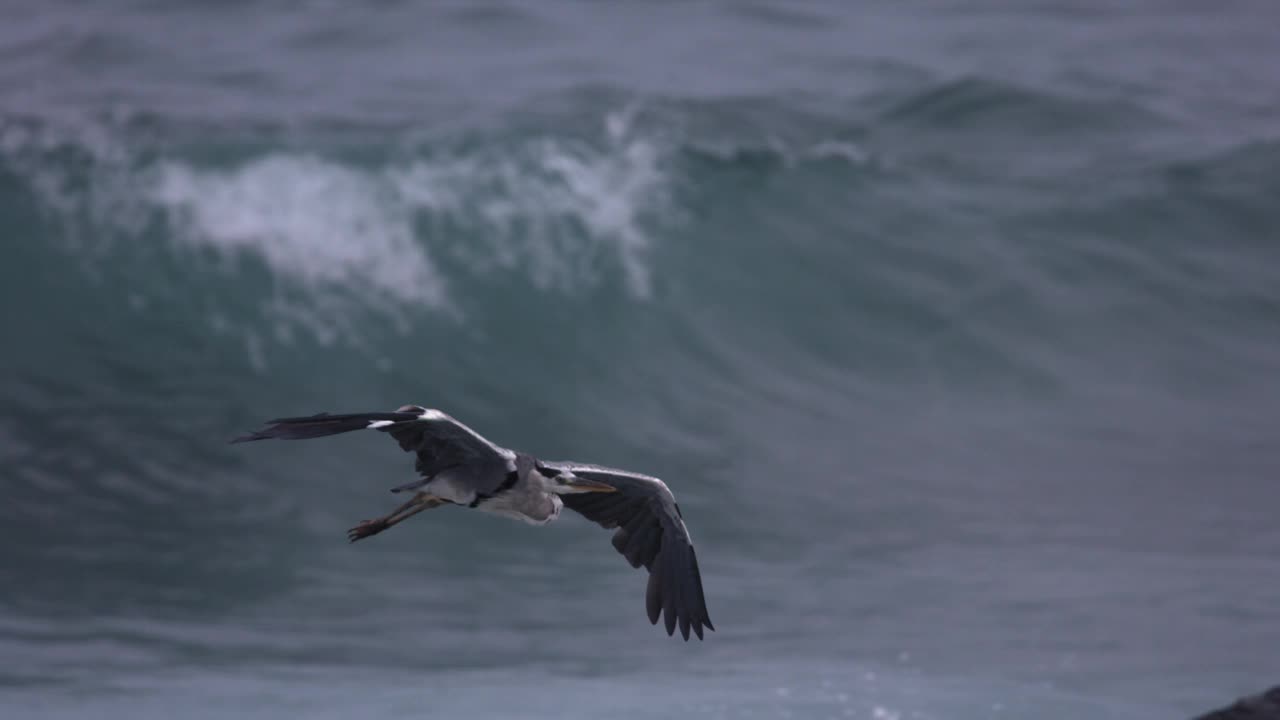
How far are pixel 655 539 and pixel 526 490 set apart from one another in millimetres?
1117

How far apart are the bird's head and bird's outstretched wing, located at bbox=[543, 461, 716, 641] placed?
502mm

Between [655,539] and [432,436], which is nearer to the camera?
[432,436]

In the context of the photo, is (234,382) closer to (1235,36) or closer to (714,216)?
(714,216)

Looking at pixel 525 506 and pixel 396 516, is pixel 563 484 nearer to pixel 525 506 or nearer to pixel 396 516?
pixel 525 506

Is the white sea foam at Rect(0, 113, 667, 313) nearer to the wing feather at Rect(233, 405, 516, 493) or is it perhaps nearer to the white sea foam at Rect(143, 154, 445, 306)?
the white sea foam at Rect(143, 154, 445, 306)

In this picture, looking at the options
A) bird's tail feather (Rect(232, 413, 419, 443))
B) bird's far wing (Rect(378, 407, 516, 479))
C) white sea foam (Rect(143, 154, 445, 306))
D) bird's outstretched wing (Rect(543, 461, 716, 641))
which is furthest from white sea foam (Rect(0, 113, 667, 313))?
bird's tail feather (Rect(232, 413, 419, 443))

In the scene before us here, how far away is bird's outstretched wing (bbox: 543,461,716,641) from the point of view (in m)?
6.96

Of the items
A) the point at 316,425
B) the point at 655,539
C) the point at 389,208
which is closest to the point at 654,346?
the point at 389,208

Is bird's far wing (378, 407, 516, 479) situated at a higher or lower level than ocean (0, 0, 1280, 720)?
lower

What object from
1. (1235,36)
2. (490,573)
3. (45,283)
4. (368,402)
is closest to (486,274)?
(368,402)

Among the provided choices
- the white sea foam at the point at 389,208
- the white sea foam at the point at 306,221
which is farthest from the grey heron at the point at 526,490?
the white sea foam at the point at 306,221

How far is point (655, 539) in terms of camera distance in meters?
7.13

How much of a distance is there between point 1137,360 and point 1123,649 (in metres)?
6.07

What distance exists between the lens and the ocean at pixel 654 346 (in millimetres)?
10172
